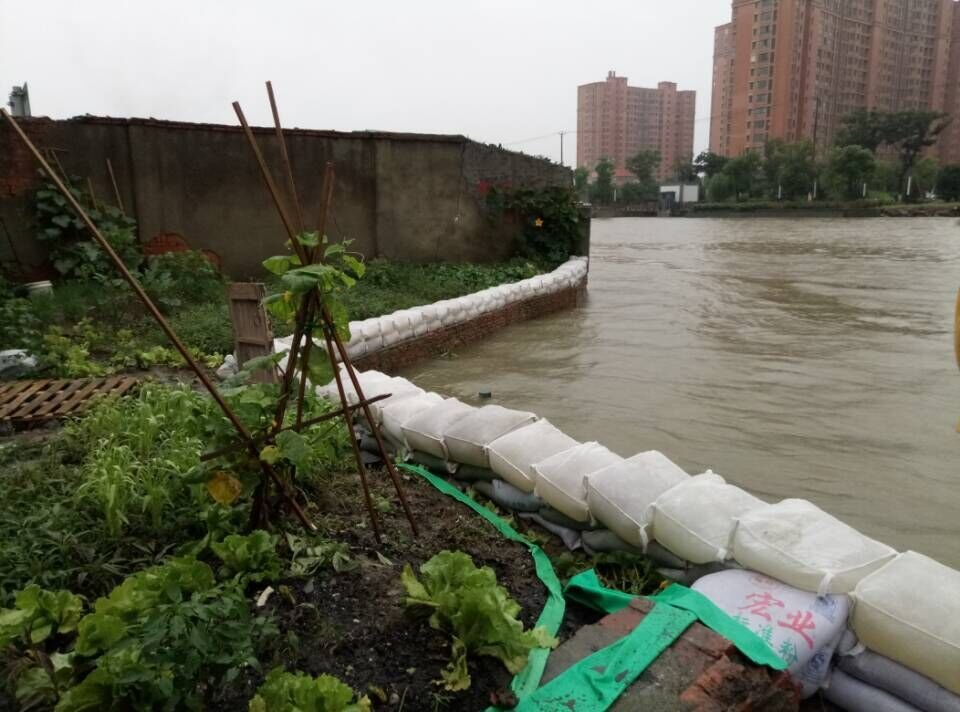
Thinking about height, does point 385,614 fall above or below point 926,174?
below

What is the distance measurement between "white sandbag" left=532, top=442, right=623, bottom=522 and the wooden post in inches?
57.5

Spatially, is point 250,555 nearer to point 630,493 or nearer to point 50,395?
point 630,493

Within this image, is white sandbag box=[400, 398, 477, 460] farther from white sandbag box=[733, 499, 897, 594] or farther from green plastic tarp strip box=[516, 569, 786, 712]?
white sandbag box=[733, 499, 897, 594]

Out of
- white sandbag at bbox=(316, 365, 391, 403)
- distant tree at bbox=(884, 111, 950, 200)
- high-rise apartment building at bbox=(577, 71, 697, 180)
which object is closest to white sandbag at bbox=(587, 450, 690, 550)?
white sandbag at bbox=(316, 365, 391, 403)

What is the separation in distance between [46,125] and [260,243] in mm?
2379

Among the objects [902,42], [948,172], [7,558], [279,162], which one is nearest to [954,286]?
[279,162]

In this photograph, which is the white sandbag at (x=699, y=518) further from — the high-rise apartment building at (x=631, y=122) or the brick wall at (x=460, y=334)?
the high-rise apartment building at (x=631, y=122)

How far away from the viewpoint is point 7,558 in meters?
2.02

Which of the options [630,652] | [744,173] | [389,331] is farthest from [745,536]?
[744,173]

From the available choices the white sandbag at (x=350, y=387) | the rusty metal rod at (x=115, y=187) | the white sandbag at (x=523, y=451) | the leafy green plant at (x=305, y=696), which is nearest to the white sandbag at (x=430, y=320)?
the white sandbag at (x=350, y=387)

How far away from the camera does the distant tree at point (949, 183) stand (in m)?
52.6

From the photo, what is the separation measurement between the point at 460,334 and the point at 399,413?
3557 millimetres

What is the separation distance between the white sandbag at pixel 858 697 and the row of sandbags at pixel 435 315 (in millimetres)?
3055

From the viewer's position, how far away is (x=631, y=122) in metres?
77.7
